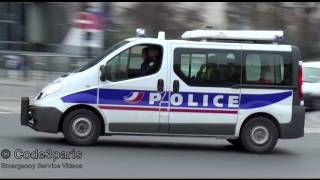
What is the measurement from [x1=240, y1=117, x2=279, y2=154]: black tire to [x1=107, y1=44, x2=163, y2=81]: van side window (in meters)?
1.84

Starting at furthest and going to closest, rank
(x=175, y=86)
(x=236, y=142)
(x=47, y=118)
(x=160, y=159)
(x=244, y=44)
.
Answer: (x=236, y=142) < (x=244, y=44) < (x=175, y=86) < (x=47, y=118) < (x=160, y=159)

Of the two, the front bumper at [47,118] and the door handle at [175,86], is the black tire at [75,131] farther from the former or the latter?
the door handle at [175,86]

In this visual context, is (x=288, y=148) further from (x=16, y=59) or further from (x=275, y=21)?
(x=275, y=21)

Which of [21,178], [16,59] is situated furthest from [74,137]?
[16,59]

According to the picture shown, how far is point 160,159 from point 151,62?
165cm

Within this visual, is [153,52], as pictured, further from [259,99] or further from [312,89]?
[312,89]

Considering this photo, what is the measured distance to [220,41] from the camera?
10883 mm

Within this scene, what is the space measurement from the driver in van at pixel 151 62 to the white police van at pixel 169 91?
0.02m

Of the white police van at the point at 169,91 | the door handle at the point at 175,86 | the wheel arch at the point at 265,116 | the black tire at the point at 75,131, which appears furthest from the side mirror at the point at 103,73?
the wheel arch at the point at 265,116

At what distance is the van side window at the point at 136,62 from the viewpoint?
10.4 m

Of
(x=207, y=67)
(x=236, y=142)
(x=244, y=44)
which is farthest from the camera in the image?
(x=236, y=142)

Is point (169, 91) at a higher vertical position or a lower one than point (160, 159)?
higher

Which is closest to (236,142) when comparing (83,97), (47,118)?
(83,97)

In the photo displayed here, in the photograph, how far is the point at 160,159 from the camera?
386 inches
